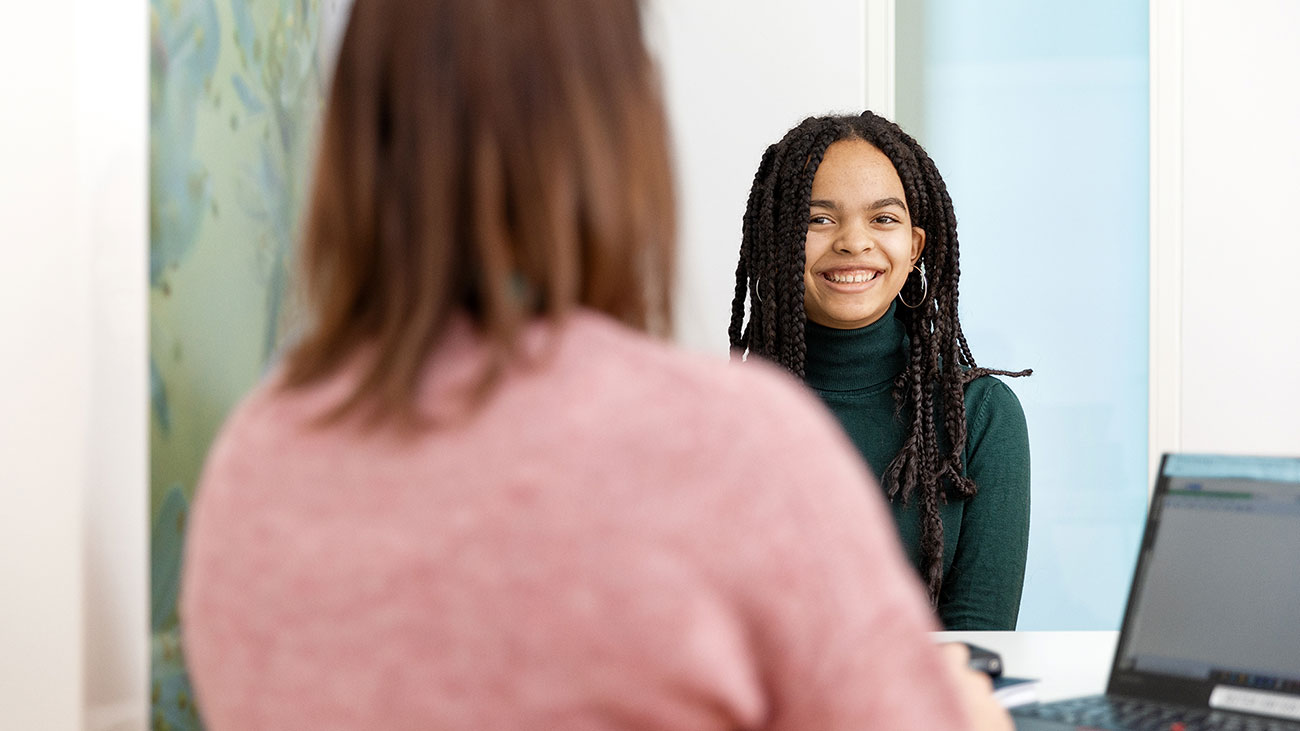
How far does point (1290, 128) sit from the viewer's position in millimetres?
2619

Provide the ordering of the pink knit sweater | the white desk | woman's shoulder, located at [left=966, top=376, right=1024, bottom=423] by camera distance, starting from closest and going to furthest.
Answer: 1. the pink knit sweater
2. the white desk
3. woman's shoulder, located at [left=966, top=376, right=1024, bottom=423]

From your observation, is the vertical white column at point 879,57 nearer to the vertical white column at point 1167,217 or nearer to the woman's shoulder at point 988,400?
the vertical white column at point 1167,217

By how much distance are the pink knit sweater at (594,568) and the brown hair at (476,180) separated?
3 centimetres

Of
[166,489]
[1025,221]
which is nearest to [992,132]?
[1025,221]

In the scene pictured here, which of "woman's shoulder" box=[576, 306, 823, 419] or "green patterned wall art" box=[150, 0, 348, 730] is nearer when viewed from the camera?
"woman's shoulder" box=[576, 306, 823, 419]

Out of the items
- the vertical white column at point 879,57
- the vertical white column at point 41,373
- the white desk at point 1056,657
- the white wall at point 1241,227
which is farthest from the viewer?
the vertical white column at point 879,57

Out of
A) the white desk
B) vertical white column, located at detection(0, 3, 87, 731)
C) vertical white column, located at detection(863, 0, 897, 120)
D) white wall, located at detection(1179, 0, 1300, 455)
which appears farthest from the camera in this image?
vertical white column, located at detection(863, 0, 897, 120)

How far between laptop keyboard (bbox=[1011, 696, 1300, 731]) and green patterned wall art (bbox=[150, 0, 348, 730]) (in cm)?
74

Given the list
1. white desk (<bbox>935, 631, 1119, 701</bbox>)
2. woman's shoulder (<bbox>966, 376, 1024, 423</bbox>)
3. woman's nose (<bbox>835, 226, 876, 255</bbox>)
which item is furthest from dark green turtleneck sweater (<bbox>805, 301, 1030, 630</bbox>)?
white desk (<bbox>935, 631, 1119, 701</bbox>)

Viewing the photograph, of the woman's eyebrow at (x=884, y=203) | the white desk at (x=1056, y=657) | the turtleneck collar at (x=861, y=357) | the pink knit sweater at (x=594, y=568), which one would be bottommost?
the white desk at (x=1056, y=657)

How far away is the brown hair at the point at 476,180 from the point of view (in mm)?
643

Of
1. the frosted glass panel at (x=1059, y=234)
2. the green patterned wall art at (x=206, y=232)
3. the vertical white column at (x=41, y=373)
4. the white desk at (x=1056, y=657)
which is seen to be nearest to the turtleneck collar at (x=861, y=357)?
the white desk at (x=1056, y=657)

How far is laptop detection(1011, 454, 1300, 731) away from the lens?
103cm

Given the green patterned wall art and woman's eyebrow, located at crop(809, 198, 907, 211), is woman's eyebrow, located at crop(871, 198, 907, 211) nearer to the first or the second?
woman's eyebrow, located at crop(809, 198, 907, 211)
